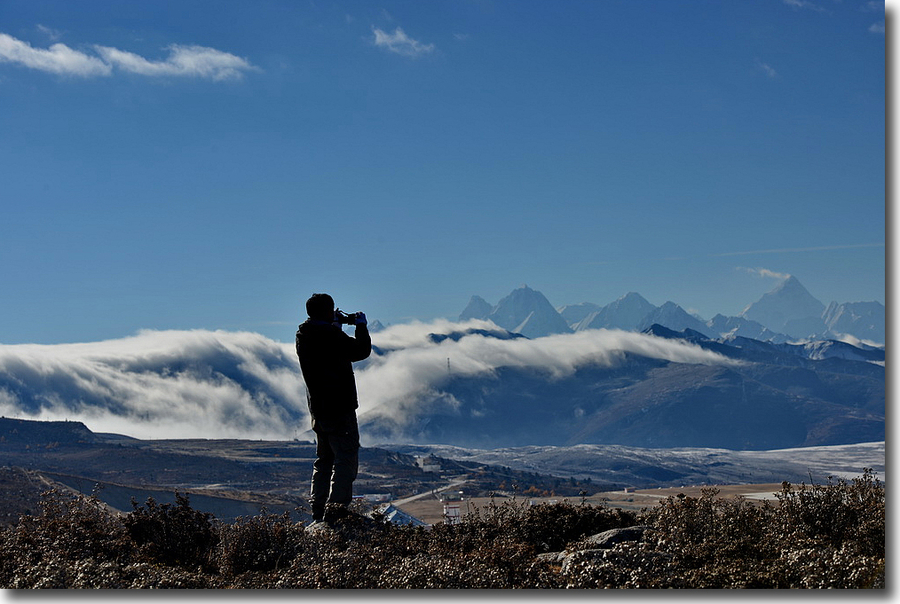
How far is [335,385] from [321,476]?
144 centimetres

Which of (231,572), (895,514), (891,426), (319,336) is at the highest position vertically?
(319,336)

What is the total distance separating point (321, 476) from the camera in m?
13.6

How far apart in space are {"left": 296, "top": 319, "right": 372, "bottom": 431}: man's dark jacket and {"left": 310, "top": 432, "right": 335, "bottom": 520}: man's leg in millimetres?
455

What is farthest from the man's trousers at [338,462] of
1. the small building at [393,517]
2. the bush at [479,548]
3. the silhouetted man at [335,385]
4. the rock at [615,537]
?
the rock at [615,537]

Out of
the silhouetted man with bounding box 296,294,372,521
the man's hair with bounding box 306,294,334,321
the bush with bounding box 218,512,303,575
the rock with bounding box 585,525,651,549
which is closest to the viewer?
the rock with bounding box 585,525,651,549

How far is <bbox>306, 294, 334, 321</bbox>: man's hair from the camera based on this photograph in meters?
13.4

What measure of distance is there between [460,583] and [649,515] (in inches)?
173

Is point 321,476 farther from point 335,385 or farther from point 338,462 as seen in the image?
point 335,385

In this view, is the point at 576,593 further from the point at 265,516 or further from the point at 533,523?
the point at 265,516

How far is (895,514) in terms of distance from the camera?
34.3 feet

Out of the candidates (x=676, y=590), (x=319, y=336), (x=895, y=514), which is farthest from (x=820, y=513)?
(x=319, y=336)

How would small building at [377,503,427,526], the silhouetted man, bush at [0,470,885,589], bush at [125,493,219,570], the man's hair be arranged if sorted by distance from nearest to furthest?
bush at [0,470,885,589], bush at [125,493,219,570], the silhouetted man, the man's hair, small building at [377,503,427,526]

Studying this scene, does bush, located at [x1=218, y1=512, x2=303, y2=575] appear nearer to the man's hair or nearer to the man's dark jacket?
the man's dark jacket

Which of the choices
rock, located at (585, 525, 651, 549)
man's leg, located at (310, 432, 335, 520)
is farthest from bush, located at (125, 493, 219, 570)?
rock, located at (585, 525, 651, 549)
